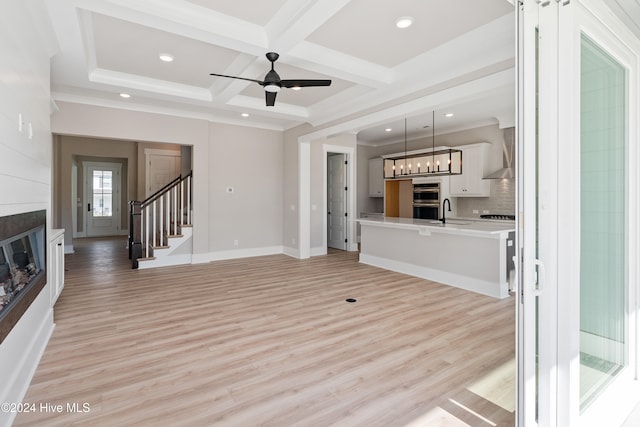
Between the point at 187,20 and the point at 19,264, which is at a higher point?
the point at 187,20

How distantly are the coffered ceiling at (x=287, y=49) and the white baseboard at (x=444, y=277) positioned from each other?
2381 mm

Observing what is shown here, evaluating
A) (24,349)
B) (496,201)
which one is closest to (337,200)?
(496,201)

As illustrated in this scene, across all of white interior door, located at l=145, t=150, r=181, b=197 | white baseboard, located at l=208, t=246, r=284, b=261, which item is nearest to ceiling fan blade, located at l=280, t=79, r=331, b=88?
white baseboard, located at l=208, t=246, r=284, b=261

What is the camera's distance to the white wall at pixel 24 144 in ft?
5.86

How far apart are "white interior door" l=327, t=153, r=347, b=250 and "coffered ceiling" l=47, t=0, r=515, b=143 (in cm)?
250

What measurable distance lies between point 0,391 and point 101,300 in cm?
256

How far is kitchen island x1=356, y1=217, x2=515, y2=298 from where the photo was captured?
427cm

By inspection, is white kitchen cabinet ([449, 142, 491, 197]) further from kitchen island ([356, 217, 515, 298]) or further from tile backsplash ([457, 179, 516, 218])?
kitchen island ([356, 217, 515, 298])

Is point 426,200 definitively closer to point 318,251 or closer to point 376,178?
point 376,178

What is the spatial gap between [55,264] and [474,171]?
726 cm

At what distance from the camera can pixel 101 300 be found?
159 inches

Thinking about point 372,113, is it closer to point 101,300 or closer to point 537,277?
point 537,277

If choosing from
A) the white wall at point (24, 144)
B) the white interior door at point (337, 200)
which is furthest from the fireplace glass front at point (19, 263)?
the white interior door at point (337, 200)

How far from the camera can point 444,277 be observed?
192 inches
